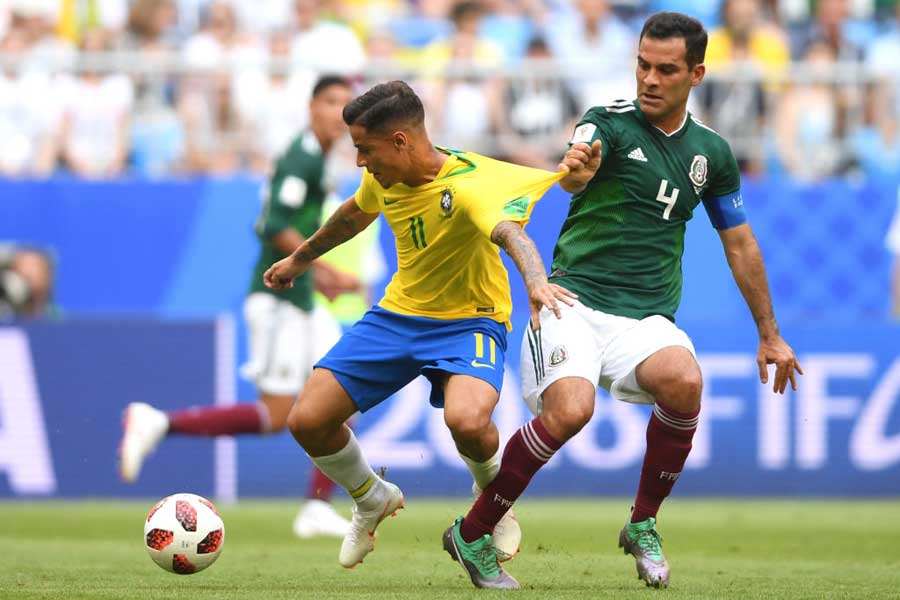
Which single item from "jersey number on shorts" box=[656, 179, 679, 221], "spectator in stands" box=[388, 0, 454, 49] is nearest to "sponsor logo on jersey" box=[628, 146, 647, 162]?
"jersey number on shorts" box=[656, 179, 679, 221]

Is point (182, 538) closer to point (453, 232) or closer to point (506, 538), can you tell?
point (506, 538)

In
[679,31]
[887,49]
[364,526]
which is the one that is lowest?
[364,526]

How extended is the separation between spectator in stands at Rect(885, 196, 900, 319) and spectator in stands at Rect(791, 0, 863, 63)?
1779 mm

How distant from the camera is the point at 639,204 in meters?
7.41

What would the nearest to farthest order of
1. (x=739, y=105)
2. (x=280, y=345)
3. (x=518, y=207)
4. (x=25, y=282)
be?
(x=518, y=207)
(x=280, y=345)
(x=25, y=282)
(x=739, y=105)

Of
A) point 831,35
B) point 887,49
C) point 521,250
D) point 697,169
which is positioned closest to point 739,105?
point 831,35

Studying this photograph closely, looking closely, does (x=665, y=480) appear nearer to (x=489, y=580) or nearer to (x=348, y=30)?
(x=489, y=580)

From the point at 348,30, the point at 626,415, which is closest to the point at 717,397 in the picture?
the point at 626,415

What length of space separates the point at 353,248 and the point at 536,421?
5.52 metres

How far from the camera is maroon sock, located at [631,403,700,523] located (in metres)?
7.33

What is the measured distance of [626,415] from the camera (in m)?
13.4

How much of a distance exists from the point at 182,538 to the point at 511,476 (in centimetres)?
153

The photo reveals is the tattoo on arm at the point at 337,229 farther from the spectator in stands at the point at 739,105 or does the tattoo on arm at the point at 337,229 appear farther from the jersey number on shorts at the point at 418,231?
the spectator in stands at the point at 739,105

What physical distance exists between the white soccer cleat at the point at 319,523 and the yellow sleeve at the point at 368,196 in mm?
3520
